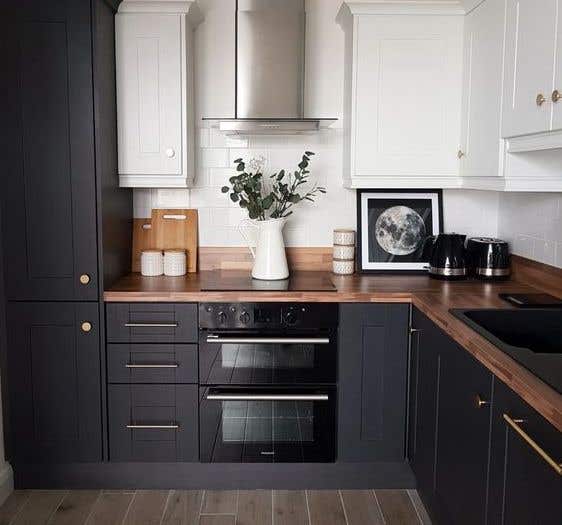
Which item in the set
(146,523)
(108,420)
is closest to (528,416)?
(146,523)

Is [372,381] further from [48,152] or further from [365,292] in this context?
[48,152]

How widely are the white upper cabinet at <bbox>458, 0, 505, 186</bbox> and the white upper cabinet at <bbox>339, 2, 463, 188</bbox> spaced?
0.08 meters

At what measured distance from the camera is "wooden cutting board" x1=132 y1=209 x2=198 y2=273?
10.8ft

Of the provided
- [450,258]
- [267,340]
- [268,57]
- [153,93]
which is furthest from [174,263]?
[450,258]

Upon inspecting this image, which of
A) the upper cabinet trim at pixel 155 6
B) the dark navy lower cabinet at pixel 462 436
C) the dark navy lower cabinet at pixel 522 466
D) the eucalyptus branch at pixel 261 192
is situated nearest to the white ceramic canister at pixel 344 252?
the eucalyptus branch at pixel 261 192

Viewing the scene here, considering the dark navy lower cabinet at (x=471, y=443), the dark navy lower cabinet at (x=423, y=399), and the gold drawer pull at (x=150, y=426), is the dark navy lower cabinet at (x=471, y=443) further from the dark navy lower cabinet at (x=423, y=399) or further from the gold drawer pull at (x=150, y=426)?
the gold drawer pull at (x=150, y=426)

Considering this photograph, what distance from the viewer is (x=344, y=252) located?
10.4 ft

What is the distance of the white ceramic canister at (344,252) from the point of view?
3.17 metres

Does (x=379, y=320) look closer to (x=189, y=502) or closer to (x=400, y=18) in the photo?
(x=189, y=502)

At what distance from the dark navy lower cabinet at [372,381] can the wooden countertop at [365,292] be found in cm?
9

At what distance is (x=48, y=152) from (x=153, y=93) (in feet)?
1.85

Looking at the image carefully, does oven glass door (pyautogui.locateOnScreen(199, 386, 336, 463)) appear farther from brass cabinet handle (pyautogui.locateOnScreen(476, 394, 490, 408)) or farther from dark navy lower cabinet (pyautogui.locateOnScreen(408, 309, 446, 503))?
brass cabinet handle (pyautogui.locateOnScreen(476, 394, 490, 408))

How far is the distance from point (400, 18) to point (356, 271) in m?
1.24

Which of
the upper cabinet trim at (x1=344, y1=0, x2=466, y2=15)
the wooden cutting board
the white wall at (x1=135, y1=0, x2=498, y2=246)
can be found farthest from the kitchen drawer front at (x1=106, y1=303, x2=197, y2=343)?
the upper cabinet trim at (x1=344, y1=0, x2=466, y2=15)
